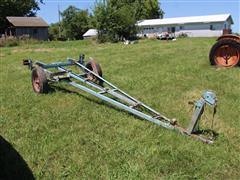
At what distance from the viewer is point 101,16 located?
35.1m

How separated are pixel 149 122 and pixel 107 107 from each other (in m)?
1.14

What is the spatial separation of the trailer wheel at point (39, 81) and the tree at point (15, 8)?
47356mm

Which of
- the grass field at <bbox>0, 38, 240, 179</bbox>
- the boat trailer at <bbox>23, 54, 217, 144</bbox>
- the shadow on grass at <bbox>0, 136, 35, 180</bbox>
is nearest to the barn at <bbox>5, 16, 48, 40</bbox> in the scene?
the boat trailer at <bbox>23, 54, 217, 144</bbox>

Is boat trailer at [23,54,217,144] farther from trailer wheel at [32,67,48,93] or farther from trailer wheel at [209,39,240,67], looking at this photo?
trailer wheel at [209,39,240,67]

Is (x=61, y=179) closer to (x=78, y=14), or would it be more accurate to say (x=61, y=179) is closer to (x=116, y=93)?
(x=116, y=93)

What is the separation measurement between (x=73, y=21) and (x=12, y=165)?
2342 inches

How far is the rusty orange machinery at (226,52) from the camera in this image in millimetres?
9938

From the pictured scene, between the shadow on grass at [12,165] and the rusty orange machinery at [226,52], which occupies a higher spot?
the rusty orange machinery at [226,52]

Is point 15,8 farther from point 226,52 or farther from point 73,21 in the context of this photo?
point 226,52

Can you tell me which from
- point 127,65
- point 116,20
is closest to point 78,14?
point 116,20

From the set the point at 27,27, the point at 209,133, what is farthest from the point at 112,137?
the point at 27,27

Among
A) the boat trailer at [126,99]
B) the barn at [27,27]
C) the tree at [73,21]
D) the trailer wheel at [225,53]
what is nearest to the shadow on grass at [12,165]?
the boat trailer at [126,99]

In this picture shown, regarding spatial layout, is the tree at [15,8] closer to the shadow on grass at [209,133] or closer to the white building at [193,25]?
the white building at [193,25]

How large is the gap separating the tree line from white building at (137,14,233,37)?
408cm
